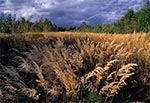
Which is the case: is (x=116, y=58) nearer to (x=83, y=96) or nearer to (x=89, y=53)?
(x=89, y=53)

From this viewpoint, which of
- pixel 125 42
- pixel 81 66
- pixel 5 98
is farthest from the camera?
pixel 125 42

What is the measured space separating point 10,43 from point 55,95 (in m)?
3.85

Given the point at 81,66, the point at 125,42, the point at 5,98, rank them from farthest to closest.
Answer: the point at 125,42
the point at 81,66
the point at 5,98

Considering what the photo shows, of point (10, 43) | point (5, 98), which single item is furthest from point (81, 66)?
point (10, 43)

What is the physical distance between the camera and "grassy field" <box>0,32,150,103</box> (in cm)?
982

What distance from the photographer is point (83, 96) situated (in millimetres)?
9922

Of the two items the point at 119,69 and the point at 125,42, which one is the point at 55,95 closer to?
the point at 119,69

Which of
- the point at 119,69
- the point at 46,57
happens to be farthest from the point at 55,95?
the point at 119,69

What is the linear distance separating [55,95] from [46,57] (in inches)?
44.4

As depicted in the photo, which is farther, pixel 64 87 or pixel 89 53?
pixel 89 53

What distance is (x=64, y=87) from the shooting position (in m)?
10.1

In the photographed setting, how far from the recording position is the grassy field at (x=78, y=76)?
387 inches

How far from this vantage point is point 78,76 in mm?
10336

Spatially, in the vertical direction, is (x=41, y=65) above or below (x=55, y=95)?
above
